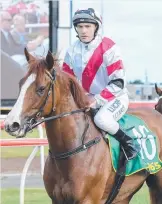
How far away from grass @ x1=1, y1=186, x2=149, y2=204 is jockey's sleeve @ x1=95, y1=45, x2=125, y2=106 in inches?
122

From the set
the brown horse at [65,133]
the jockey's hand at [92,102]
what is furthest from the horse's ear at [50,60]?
the jockey's hand at [92,102]

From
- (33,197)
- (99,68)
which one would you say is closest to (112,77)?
(99,68)

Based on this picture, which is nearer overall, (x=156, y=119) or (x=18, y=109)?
(x=18, y=109)

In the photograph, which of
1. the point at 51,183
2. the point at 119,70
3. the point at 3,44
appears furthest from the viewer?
the point at 3,44

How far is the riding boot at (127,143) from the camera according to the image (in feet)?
21.3

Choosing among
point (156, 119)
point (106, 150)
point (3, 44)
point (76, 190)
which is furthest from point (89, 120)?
point (3, 44)

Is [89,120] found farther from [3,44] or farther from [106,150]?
[3,44]

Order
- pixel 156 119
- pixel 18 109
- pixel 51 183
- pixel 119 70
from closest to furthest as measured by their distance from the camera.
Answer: pixel 18 109 → pixel 51 183 → pixel 119 70 → pixel 156 119

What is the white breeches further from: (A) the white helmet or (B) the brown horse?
(A) the white helmet

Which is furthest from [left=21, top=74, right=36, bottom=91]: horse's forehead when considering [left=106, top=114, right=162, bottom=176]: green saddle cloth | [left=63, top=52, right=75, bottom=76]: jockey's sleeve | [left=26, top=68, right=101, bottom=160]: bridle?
[left=106, top=114, right=162, bottom=176]: green saddle cloth

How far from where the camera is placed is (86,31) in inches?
254

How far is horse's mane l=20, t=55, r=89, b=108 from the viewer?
5848 millimetres

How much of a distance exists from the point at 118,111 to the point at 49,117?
84 centimetres

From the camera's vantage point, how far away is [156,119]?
286 inches
